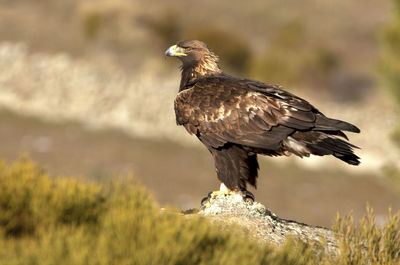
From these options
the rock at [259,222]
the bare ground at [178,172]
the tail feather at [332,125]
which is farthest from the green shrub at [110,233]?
the bare ground at [178,172]

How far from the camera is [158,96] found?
83.5 ft

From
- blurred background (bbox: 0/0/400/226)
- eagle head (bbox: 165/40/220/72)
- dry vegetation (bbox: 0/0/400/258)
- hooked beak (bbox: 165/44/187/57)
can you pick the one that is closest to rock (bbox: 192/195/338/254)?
dry vegetation (bbox: 0/0/400/258)

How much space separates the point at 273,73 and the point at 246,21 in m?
16.0

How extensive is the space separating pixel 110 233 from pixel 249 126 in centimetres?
298

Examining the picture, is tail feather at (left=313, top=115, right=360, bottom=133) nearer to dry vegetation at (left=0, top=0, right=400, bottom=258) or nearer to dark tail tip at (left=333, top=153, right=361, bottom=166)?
dark tail tip at (left=333, top=153, right=361, bottom=166)

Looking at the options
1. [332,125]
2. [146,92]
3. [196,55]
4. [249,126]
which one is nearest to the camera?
[332,125]

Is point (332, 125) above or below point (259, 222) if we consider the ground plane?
above

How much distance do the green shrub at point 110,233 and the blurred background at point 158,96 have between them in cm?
853

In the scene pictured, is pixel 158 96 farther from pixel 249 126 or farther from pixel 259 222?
pixel 259 222

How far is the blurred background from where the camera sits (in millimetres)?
20141

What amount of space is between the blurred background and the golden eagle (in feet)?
21.3

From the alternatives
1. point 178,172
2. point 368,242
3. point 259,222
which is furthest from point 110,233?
point 178,172

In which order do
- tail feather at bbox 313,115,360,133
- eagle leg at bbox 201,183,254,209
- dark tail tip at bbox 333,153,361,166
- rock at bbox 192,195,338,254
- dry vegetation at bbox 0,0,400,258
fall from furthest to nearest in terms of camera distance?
eagle leg at bbox 201,183,254,209 → dark tail tip at bbox 333,153,361,166 → tail feather at bbox 313,115,360,133 → rock at bbox 192,195,338,254 → dry vegetation at bbox 0,0,400,258

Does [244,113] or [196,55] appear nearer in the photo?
[244,113]
